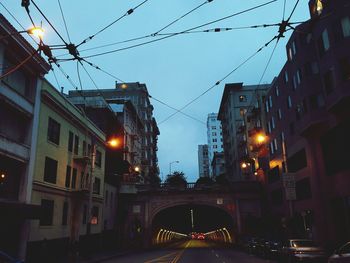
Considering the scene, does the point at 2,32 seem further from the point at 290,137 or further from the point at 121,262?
the point at 290,137

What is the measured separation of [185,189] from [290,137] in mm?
19092

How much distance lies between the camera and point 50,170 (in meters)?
27.4

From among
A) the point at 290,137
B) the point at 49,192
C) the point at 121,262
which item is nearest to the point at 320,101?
the point at 290,137

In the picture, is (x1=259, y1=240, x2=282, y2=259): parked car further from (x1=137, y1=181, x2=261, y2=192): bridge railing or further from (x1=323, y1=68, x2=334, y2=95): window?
(x1=137, y1=181, x2=261, y2=192): bridge railing

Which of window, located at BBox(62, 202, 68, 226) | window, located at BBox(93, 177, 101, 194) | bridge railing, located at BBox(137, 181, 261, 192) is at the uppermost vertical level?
bridge railing, located at BBox(137, 181, 261, 192)

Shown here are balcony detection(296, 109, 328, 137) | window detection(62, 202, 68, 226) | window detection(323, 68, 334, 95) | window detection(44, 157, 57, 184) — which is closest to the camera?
window detection(44, 157, 57, 184)

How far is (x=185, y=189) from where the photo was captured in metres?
53.0

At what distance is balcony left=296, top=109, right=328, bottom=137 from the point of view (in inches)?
1188

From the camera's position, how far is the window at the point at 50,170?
88.0 feet

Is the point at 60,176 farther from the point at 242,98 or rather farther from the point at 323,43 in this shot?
the point at 242,98

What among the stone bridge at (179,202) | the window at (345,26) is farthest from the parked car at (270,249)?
the stone bridge at (179,202)

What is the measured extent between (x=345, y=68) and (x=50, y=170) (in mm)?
24145

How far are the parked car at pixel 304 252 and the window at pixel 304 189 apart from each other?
45.7 feet

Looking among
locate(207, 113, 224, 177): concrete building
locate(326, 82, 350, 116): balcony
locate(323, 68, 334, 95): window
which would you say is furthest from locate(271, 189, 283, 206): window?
locate(207, 113, 224, 177): concrete building
